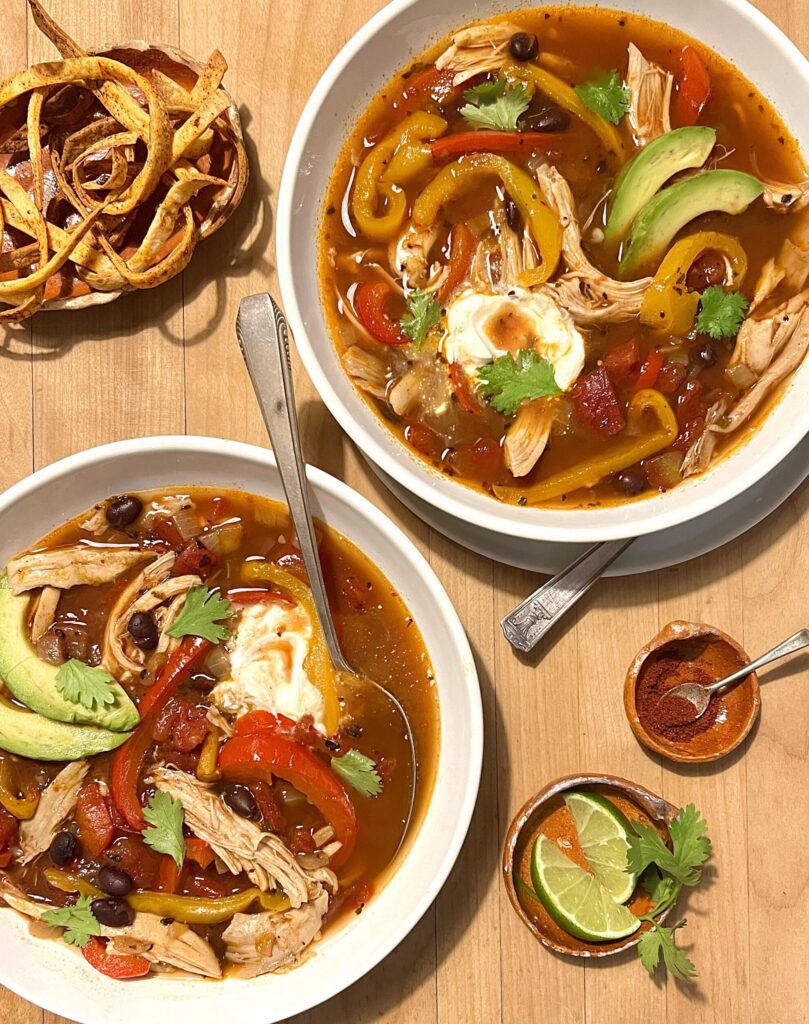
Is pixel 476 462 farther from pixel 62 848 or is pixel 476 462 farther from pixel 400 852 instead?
pixel 62 848

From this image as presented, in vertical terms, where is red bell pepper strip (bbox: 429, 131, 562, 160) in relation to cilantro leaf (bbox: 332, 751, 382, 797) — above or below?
above

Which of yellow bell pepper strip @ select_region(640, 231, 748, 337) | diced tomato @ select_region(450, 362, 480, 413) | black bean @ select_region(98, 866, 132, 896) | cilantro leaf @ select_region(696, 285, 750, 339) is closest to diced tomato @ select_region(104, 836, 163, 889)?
black bean @ select_region(98, 866, 132, 896)

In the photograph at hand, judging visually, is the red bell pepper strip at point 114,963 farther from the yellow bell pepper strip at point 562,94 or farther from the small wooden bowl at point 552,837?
the yellow bell pepper strip at point 562,94

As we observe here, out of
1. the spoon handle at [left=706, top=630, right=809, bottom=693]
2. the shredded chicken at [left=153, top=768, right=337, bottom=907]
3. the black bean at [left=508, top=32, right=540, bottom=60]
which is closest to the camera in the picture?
the black bean at [left=508, top=32, right=540, bottom=60]

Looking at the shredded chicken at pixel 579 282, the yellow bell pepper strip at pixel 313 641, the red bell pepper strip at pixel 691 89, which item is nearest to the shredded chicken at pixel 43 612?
the yellow bell pepper strip at pixel 313 641

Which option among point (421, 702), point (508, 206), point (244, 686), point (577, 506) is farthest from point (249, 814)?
point (508, 206)

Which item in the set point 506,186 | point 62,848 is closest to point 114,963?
point 62,848

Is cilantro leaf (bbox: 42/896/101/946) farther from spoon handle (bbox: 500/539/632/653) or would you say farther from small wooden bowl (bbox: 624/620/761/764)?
small wooden bowl (bbox: 624/620/761/764)
